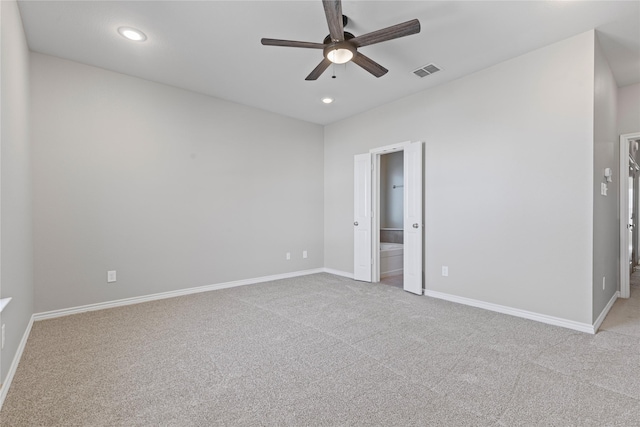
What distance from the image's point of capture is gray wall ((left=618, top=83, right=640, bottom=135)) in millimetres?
3684

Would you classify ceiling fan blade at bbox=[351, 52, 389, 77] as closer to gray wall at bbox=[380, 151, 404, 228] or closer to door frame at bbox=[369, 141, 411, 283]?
door frame at bbox=[369, 141, 411, 283]

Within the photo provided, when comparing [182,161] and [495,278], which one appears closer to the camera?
[495,278]

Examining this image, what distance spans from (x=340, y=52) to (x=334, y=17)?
1.46 feet

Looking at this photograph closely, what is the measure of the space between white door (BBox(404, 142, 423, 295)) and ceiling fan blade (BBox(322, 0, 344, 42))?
2.17 metres

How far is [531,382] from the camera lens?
190 centimetres

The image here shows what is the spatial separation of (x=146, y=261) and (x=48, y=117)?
1.83 meters

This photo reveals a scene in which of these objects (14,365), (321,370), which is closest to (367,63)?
(321,370)

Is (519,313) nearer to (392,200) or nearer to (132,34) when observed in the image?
(392,200)

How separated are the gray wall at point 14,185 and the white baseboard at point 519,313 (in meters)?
4.01

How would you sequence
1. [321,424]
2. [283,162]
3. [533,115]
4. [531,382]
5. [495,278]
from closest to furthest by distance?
[321,424], [531,382], [533,115], [495,278], [283,162]

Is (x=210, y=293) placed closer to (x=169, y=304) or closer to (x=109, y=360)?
(x=169, y=304)

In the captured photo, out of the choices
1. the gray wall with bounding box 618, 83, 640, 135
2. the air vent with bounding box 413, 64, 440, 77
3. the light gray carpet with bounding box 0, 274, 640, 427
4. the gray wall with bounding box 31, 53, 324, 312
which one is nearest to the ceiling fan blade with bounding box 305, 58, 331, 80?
the air vent with bounding box 413, 64, 440, 77

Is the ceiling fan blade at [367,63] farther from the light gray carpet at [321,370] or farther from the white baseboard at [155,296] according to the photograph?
the white baseboard at [155,296]

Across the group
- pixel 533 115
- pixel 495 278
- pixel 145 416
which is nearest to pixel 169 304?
pixel 145 416
